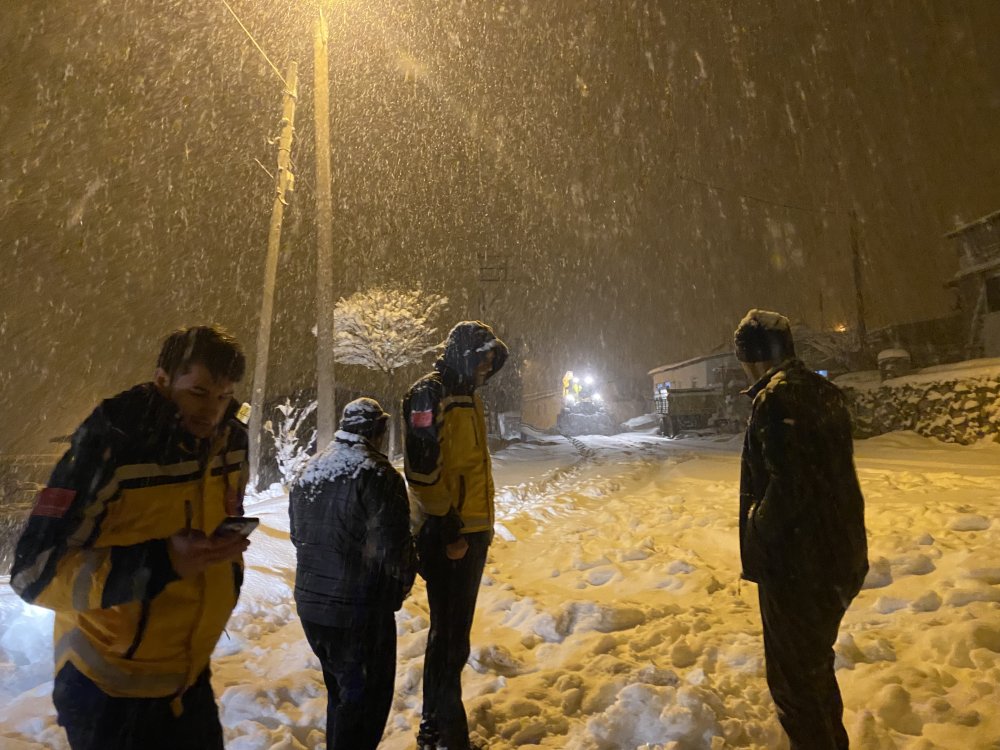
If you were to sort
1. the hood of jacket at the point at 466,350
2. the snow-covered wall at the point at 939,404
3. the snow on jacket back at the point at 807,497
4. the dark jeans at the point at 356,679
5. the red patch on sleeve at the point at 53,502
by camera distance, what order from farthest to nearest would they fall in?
the snow-covered wall at the point at 939,404
the hood of jacket at the point at 466,350
the dark jeans at the point at 356,679
the snow on jacket back at the point at 807,497
the red patch on sleeve at the point at 53,502

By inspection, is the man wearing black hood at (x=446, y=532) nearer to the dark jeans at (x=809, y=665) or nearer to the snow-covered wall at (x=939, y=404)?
the dark jeans at (x=809, y=665)

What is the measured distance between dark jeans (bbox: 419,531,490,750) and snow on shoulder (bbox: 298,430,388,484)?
0.64 meters

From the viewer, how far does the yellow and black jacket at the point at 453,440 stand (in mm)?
2887

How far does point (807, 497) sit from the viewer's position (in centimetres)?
220

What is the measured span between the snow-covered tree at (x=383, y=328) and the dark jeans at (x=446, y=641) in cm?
1766

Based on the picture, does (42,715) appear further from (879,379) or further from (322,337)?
(879,379)

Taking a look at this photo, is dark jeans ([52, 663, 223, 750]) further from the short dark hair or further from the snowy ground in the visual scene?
the snowy ground

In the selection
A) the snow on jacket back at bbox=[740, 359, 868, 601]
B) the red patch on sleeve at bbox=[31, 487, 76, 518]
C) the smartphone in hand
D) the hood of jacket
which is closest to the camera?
the red patch on sleeve at bbox=[31, 487, 76, 518]

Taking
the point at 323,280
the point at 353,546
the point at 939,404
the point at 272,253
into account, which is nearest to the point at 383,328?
the point at 272,253

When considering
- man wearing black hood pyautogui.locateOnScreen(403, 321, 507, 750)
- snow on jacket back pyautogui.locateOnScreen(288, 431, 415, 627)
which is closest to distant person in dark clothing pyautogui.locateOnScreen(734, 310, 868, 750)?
man wearing black hood pyautogui.locateOnScreen(403, 321, 507, 750)

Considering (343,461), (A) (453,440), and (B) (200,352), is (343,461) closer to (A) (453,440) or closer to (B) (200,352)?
(A) (453,440)

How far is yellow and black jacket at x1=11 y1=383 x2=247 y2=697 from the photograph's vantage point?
1.43 meters

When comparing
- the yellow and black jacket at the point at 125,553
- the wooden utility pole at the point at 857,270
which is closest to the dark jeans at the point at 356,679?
the yellow and black jacket at the point at 125,553

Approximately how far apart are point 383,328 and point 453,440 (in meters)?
18.2
